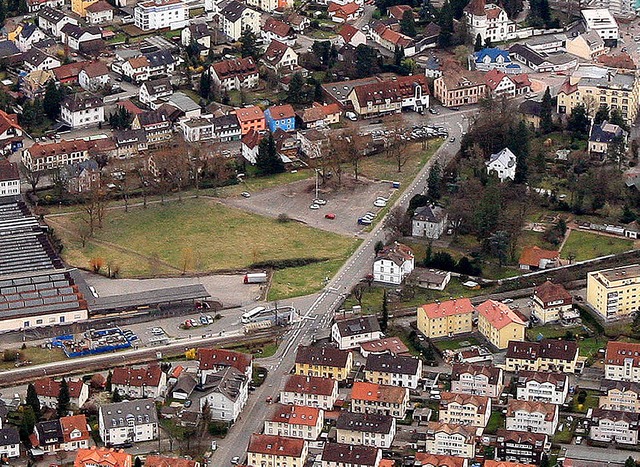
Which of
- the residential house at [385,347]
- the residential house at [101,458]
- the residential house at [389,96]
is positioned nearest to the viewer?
the residential house at [101,458]

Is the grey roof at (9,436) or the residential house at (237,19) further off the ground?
the grey roof at (9,436)

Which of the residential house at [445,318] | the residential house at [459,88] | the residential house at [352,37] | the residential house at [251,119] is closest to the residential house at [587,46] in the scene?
the residential house at [459,88]

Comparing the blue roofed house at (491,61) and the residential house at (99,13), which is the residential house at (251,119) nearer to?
the blue roofed house at (491,61)

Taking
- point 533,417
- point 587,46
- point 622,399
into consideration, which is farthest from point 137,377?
point 587,46

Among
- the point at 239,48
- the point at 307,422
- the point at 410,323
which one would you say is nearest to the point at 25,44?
the point at 239,48

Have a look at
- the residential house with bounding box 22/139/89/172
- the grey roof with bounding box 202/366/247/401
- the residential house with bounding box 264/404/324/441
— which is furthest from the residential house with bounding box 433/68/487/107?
the residential house with bounding box 264/404/324/441

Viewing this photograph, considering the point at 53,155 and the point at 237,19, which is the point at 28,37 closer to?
the point at 237,19

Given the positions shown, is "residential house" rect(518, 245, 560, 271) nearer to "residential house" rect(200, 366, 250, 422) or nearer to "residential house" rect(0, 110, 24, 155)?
"residential house" rect(200, 366, 250, 422)
